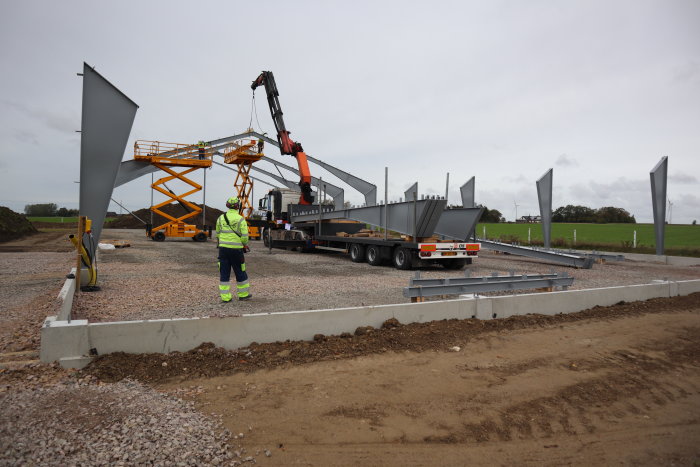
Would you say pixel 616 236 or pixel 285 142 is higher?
pixel 285 142

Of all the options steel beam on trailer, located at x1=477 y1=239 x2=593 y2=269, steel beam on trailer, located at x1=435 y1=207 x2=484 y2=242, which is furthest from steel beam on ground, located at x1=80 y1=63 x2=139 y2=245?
steel beam on trailer, located at x1=477 y1=239 x2=593 y2=269

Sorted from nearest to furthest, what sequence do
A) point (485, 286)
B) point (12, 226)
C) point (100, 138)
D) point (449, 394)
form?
point (449, 394) < point (485, 286) < point (100, 138) < point (12, 226)

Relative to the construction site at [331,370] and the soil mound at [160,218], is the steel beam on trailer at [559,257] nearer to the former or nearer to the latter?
the construction site at [331,370]

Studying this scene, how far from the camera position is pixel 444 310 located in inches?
222

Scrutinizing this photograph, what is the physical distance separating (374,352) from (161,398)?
215 cm

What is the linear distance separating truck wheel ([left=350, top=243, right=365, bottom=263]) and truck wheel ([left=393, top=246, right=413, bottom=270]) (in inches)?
65.7

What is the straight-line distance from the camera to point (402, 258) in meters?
12.1

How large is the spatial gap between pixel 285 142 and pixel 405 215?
9.18 metres

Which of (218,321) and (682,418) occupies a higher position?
(218,321)

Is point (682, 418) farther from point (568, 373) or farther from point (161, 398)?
point (161, 398)

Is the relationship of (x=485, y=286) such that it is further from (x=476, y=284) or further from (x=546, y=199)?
(x=546, y=199)

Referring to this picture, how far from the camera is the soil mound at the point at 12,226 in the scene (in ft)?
80.0

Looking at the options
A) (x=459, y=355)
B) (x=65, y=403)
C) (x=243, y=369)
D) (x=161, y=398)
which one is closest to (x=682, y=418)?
(x=459, y=355)

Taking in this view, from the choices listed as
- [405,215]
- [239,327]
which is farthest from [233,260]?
[405,215]
